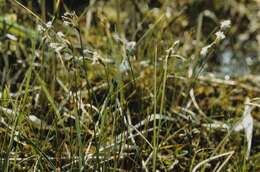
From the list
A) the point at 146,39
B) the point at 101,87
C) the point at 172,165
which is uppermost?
the point at 146,39

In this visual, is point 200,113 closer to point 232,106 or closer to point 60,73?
point 232,106

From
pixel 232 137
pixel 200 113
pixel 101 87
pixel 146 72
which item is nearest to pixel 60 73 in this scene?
pixel 101 87

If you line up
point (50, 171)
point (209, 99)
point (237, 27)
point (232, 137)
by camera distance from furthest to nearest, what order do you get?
point (237, 27), point (209, 99), point (232, 137), point (50, 171)

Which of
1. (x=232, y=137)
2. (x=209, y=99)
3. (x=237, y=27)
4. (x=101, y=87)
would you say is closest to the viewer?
(x=232, y=137)

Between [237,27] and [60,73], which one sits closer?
[60,73]

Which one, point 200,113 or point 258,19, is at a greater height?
point 258,19

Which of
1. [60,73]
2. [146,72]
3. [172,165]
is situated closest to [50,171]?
[172,165]
